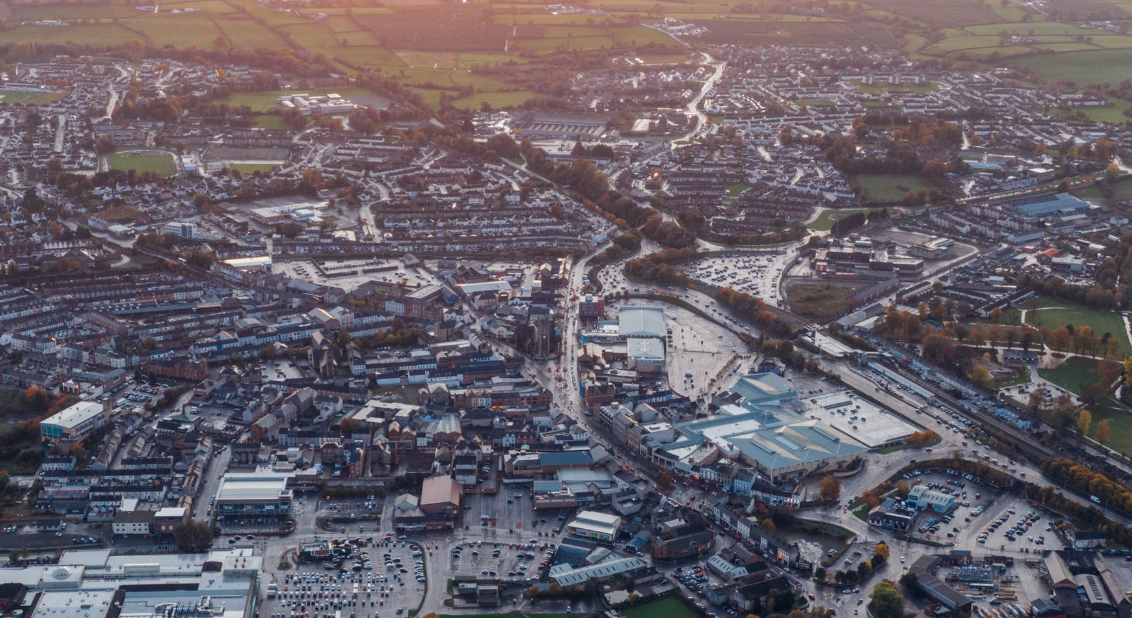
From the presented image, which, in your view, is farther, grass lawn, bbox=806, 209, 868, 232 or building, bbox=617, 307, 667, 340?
grass lawn, bbox=806, 209, 868, 232

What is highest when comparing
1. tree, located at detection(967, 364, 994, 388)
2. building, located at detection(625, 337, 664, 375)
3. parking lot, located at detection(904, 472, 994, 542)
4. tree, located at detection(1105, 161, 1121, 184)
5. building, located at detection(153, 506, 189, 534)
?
tree, located at detection(1105, 161, 1121, 184)

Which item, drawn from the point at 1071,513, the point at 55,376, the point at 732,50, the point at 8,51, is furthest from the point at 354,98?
the point at 1071,513

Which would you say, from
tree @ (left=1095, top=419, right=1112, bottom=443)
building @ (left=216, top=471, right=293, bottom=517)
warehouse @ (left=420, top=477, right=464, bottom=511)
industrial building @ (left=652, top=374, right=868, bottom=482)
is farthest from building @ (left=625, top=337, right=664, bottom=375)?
tree @ (left=1095, top=419, right=1112, bottom=443)

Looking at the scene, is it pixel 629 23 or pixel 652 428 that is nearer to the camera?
pixel 652 428

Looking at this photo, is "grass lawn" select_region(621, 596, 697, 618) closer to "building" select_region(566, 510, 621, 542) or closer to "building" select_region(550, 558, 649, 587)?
"building" select_region(550, 558, 649, 587)

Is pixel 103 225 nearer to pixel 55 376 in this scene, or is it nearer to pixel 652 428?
pixel 55 376

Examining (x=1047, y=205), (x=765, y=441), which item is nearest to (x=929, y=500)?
(x=765, y=441)
